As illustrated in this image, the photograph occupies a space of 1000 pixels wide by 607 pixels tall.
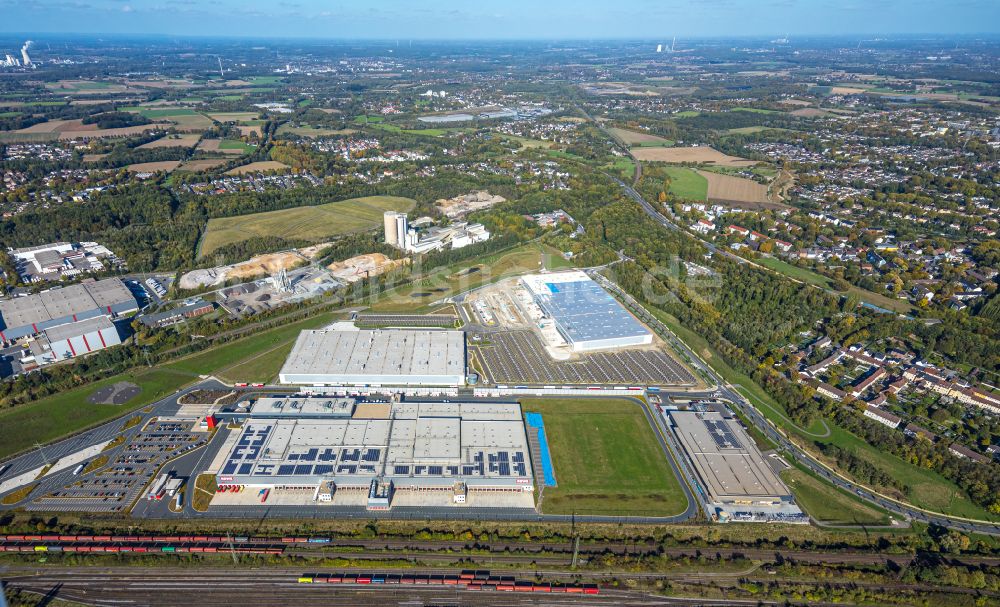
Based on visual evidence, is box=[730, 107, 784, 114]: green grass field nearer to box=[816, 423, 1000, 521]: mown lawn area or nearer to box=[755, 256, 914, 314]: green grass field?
box=[755, 256, 914, 314]: green grass field

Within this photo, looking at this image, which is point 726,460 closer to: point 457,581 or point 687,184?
point 457,581

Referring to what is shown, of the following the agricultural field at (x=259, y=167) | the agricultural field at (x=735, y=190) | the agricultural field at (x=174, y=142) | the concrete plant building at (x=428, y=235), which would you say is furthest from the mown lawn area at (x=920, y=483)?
the agricultural field at (x=174, y=142)

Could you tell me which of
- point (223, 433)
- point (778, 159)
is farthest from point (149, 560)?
point (778, 159)

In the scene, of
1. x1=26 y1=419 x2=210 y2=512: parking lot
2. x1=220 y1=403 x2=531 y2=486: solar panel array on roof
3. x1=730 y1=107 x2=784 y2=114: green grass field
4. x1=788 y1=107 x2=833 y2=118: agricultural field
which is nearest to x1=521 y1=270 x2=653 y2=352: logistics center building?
x1=220 y1=403 x2=531 y2=486: solar panel array on roof

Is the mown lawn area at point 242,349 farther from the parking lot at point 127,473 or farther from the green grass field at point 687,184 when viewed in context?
the green grass field at point 687,184

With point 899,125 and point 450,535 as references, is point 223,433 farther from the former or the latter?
point 899,125

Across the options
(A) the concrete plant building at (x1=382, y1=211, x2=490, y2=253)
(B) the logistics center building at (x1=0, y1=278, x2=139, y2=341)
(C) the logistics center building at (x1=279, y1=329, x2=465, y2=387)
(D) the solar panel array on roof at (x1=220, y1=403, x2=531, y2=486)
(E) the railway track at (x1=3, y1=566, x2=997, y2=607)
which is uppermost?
(A) the concrete plant building at (x1=382, y1=211, x2=490, y2=253)

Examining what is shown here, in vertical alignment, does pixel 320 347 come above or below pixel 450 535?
above
